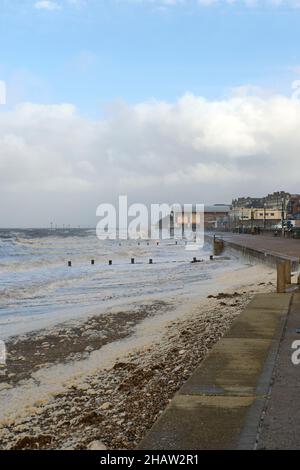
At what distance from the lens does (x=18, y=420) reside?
5457 mm

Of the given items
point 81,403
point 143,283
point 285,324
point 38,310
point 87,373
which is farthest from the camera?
point 143,283

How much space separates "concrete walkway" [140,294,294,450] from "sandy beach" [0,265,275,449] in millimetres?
406

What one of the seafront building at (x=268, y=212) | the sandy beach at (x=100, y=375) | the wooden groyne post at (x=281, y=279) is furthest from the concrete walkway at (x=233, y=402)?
the seafront building at (x=268, y=212)

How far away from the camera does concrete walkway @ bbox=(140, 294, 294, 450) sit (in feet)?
12.8

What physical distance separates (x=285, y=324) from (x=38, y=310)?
7.75 m

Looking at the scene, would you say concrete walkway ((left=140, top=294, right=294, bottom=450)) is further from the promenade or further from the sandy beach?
the sandy beach

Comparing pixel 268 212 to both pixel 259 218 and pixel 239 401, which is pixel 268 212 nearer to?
pixel 259 218

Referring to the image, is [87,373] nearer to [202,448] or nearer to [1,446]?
[1,446]

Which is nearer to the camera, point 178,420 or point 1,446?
point 178,420

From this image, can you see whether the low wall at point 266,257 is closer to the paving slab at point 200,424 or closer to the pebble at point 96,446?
the paving slab at point 200,424

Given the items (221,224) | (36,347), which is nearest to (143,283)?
(36,347)

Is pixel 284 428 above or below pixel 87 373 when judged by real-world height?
above

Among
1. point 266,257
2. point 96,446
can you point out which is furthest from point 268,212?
point 96,446

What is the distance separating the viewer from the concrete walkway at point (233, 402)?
12.8 ft
